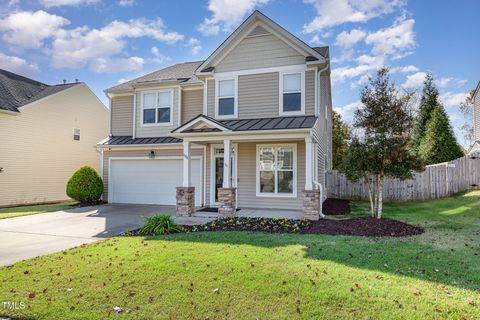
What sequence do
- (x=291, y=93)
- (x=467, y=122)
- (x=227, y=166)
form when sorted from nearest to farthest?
1. (x=227, y=166)
2. (x=291, y=93)
3. (x=467, y=122)

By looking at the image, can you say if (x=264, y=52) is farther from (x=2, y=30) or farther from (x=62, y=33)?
(x=2, y=30)

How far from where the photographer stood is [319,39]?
1539cm

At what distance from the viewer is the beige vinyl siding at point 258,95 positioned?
12.4 meters

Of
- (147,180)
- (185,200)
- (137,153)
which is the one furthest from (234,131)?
(137,153)

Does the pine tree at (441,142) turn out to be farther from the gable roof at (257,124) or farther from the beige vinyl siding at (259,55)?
the beige vinyl siding at (259,55)

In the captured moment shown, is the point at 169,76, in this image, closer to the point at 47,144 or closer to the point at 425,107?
the point at 47,144

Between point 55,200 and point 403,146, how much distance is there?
18454 mm

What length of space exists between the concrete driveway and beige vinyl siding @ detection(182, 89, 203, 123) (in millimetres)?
4572

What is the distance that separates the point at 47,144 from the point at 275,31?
46.9ft

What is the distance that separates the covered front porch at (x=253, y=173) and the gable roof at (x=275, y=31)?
3.22 meters

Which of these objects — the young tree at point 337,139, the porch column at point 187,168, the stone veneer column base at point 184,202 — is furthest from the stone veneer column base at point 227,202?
the young tree at point 337,139

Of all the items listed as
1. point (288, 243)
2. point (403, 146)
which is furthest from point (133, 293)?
point (403, 146)

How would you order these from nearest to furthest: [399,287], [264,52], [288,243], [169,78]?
[399,287] < [288,243] < [264,52] < [169,78]

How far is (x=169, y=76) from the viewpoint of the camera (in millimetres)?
15492
